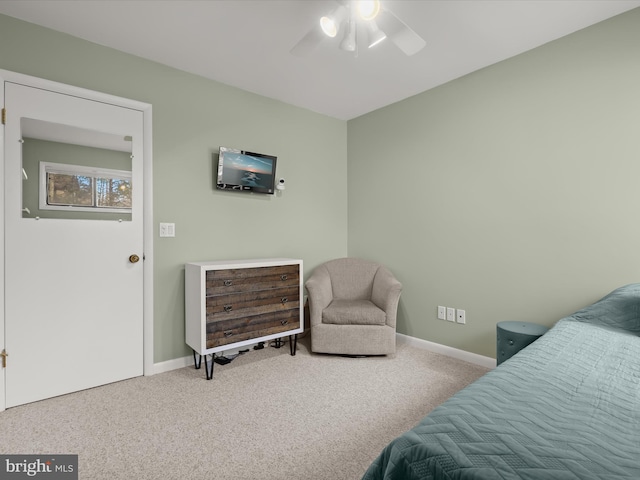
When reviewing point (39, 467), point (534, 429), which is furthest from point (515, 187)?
point (39, 467)

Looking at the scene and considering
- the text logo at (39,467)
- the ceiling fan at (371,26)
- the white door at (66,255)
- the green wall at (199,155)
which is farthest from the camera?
the green wall at (199,155)

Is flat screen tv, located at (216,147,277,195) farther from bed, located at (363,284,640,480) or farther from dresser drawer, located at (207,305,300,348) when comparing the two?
bed, located at (363,284,640,480)

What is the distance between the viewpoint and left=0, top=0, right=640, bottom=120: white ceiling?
6.51 feet

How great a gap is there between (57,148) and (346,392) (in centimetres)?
269

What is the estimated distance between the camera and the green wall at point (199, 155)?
228cm

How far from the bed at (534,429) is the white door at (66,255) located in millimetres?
2340

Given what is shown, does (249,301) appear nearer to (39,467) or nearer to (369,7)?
(39,467)

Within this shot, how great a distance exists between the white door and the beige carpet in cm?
24

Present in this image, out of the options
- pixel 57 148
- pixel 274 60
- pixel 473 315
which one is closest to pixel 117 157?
pixel 57 148

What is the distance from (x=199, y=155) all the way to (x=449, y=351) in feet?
9.59

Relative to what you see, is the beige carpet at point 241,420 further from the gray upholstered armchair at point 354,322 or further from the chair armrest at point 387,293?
the chair armrest at point 387,293

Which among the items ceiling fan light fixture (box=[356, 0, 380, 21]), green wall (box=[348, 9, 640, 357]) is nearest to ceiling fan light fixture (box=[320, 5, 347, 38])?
ceiling fan light fixture (box=[356, 0, 380, 21])

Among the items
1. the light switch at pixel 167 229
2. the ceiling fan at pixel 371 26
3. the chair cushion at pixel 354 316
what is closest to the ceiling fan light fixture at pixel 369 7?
the ceiling fan at pixel 371 26

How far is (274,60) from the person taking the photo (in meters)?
2.60
